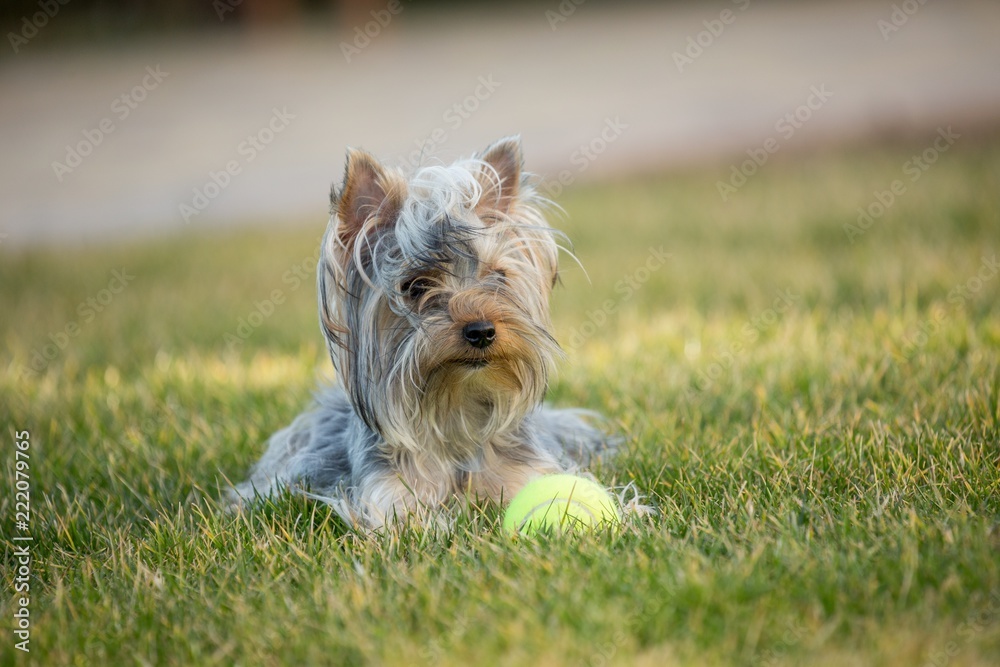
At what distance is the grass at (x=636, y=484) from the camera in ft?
9.09

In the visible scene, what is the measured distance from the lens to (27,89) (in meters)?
17.9

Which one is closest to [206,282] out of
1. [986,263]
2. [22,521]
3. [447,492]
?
[22,521]

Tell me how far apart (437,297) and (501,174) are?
624mm

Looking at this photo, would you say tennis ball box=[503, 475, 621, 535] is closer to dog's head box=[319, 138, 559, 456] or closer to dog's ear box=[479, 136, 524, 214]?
dog's head box=[319, 138, 559, 456]

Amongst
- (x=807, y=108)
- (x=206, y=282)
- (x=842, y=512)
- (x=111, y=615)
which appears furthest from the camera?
(x=807, y=108)

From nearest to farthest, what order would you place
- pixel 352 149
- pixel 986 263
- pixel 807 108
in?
pixel 352 149
pixel 986 263
pixel 807 108

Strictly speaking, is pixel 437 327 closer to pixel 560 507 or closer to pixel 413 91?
pixel 560 507

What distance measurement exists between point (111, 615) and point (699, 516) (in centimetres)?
207

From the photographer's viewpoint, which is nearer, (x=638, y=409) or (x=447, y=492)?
(x=447, y=492)

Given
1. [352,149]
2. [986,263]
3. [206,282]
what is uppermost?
[352,149]

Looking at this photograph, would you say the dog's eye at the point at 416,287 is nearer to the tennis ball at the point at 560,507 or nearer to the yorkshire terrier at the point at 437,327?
the yorkshire terrier at the point at 437,327

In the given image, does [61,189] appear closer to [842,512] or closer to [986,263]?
[986,263]

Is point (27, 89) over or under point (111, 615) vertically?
over

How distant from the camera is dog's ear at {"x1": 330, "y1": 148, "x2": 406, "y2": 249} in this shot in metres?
3.68
